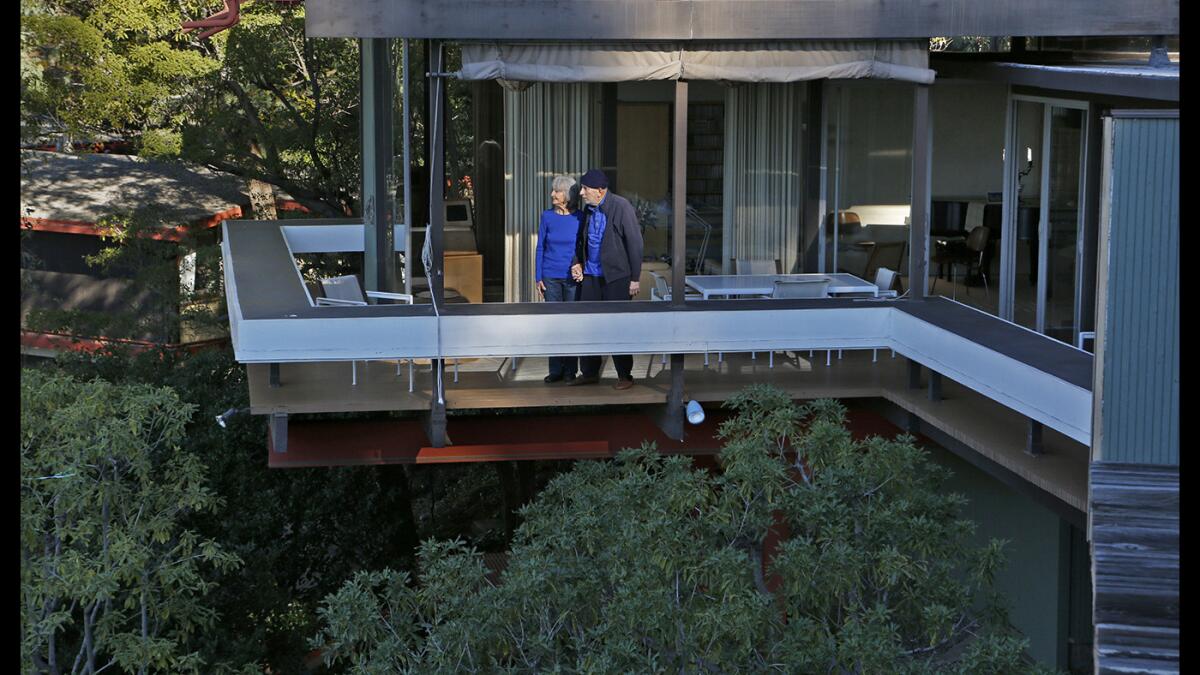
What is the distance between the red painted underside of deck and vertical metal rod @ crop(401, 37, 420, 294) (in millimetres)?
2079

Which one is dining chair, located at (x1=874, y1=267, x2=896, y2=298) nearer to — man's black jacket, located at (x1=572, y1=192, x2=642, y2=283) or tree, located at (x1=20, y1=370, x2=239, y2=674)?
man's black jacket, located at (x1=572, y1=192, x2=642, y2=283)

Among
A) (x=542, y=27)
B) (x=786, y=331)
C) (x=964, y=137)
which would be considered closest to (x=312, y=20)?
(x=542, y=27)

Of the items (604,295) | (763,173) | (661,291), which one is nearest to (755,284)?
(661,291)

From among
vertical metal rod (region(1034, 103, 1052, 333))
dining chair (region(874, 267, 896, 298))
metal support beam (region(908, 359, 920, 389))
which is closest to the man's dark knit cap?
metal support beam (region(908, 359, 920, 389))

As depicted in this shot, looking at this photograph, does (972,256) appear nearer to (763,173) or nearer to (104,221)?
(763,173)

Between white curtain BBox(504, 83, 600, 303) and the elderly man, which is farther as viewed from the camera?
white curtain BBox(504, 83, 600, 303)

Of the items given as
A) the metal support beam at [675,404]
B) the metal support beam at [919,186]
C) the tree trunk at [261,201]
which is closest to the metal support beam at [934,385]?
the metal support beam at [919,186]

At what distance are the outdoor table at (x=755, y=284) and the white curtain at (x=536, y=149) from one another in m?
1.62

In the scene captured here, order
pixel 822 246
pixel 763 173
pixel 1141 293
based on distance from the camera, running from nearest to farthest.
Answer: pixel 1141 293 → pixel 763 173 → pixel 822 246

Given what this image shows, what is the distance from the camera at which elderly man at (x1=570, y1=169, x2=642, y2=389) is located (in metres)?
10.2

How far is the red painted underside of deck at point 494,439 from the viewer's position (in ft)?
34.5

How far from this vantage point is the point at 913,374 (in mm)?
10578

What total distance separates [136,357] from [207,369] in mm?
2732

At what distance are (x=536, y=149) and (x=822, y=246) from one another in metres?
2.85
